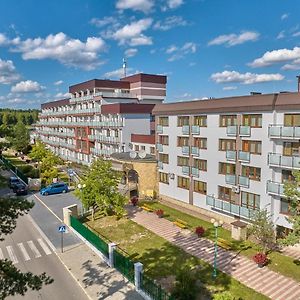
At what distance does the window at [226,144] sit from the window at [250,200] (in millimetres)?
4591

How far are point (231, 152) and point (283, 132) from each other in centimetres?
621

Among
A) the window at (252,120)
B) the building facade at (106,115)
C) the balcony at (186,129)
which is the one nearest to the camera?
the window at (252,120)

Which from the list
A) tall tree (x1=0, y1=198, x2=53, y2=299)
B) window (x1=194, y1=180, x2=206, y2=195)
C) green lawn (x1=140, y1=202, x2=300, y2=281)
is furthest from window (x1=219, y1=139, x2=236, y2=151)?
tall tree (x1=0, y1=198, x2=53, y2=299)

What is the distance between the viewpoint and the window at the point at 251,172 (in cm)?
2838

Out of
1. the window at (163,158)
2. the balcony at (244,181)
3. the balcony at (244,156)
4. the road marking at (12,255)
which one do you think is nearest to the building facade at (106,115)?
the window at (163,158)

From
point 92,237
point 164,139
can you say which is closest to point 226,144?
point 164,139

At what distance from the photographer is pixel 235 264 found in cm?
2317

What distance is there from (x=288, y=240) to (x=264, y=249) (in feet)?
19.1

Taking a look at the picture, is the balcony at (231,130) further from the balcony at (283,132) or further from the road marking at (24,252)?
the road marking at (24,252)

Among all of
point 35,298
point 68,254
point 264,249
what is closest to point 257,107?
point 264,249

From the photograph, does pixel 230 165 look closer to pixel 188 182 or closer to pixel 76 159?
pixel 188 182

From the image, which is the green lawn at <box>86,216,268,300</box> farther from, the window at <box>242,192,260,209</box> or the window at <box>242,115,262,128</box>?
the window at <box>242,115,262,128</box>

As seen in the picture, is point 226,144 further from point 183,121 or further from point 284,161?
point 183,121

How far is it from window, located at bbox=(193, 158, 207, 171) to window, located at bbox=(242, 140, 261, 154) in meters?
5.76
